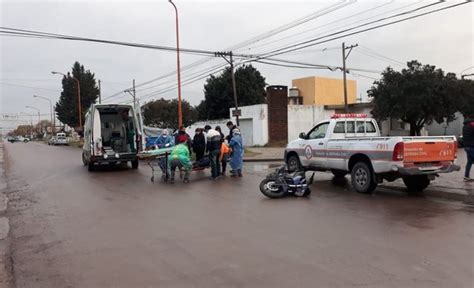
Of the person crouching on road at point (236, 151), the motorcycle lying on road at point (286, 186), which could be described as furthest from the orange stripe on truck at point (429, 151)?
the person crouching on road at point (236, 151)

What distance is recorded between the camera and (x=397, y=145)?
10.7 meters

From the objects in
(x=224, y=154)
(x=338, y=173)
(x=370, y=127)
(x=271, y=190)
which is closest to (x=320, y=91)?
(x=224, y=154)

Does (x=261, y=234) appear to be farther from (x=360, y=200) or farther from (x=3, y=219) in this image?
(x=3, y=219)

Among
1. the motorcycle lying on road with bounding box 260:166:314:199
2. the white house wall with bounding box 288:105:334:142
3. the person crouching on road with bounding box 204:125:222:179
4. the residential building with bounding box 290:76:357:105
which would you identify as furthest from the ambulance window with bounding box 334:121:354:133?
the residential building with bounding box 290:76:357:105

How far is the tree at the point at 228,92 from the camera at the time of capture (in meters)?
55.5

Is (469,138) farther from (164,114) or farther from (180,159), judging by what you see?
(164,114)

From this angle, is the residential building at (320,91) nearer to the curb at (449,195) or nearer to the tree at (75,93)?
the tree at (75,93)

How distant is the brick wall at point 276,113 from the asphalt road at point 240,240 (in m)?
25.6

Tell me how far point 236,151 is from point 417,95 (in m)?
24.2

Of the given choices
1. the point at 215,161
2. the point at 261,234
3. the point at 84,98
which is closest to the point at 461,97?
the point at 215,161

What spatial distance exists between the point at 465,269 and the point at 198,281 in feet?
Answer: 10.3

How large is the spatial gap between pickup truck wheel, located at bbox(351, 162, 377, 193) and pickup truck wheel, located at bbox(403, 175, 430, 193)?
40.9 inches

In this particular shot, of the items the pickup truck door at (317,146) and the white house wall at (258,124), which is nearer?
the pickup truck door at (317,146)

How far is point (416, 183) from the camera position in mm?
11969
